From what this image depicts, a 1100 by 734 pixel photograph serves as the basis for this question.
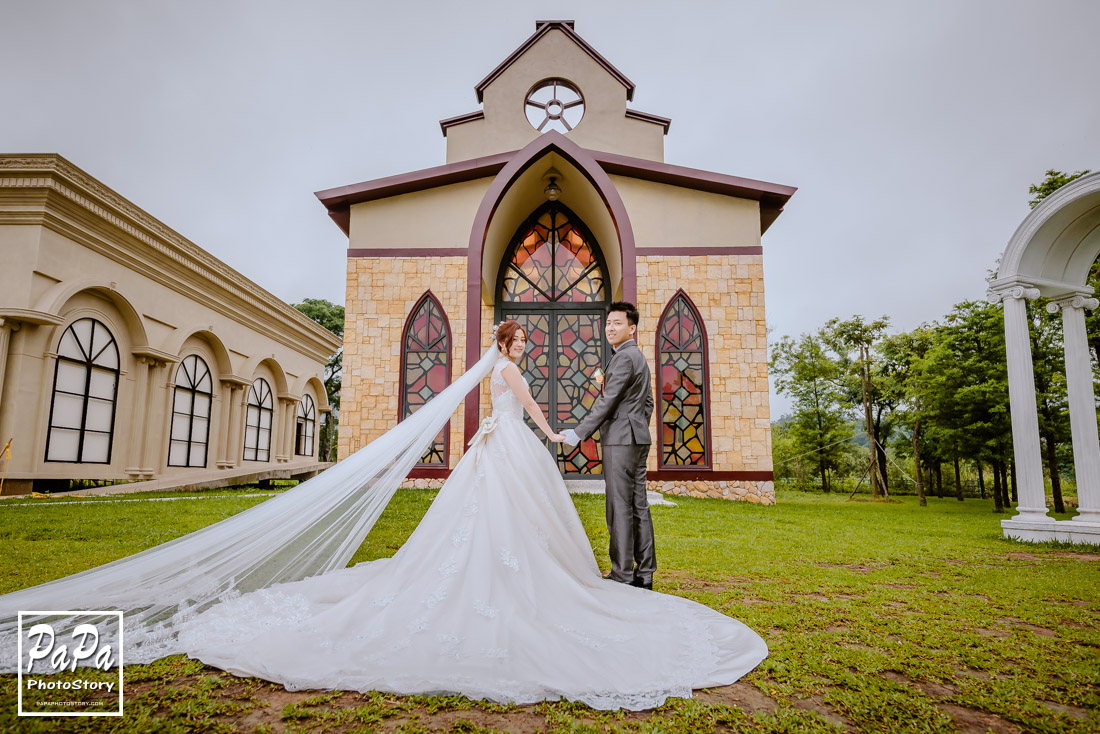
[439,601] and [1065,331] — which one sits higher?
[1065,331]

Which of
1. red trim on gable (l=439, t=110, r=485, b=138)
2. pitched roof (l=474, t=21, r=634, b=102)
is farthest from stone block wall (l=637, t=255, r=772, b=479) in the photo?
red trim on gable (l=439, t=110, r=485, b=138)

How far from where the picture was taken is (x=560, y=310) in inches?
530

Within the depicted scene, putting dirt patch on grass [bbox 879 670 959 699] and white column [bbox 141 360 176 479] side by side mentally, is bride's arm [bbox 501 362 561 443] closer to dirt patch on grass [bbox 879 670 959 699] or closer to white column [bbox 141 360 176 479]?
dirt patch on grass [bbox 879 670 959 699]

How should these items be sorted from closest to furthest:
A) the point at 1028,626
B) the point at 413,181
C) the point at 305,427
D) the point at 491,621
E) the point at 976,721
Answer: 1. the point at 976,721
2. the point at 491,621
3. the point at 1028,626
4. the point at 413,181
5. the point at 305,427

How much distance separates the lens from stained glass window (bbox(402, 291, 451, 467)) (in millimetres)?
12422

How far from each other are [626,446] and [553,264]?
387 inches

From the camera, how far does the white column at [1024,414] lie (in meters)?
7.72

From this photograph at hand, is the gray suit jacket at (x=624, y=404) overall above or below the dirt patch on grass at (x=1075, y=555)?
above

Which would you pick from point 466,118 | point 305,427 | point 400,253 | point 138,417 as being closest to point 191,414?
point 138,417

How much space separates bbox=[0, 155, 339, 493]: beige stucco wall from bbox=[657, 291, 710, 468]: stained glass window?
13550 mm

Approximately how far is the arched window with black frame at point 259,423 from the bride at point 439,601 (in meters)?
20.4

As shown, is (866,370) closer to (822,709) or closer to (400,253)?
(400,253)

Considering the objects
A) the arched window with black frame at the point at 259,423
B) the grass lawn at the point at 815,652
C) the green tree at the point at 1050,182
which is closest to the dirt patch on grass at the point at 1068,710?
the grass lawn at the point at 815,652

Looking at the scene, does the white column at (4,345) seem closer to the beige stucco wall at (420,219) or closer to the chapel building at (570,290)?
the chapel building at (570,290)
